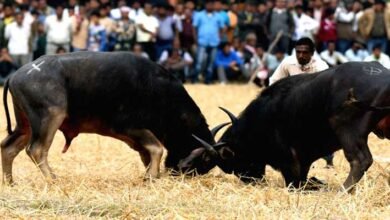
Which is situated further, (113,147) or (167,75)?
(113,147)

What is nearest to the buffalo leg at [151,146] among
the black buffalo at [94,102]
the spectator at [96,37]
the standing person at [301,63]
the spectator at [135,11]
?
the black buffalo at [94,102]

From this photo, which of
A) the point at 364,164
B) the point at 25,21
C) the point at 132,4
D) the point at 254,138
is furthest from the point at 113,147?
the point at 132,4

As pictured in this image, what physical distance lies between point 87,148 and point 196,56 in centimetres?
1022

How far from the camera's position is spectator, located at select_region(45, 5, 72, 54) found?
77.8ft

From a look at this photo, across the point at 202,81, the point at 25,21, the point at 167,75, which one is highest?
the point at 167,75

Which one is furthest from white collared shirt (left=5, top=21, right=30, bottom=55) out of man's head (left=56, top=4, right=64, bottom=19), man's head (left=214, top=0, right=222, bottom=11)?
man's head (left=214, top=0, right=222, bottom=11)

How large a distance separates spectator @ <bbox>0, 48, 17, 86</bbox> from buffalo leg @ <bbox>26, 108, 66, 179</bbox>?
41.8 feet

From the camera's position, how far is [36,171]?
1209cm

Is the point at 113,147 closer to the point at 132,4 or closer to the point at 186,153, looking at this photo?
the point at 186,153

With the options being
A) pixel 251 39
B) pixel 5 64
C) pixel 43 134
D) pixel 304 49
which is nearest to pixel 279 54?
pixel 251 39

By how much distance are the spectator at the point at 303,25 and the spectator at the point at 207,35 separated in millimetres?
1688

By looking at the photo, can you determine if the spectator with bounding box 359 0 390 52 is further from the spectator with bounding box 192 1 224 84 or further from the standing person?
the standing person

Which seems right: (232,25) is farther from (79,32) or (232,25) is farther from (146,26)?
(79,32)

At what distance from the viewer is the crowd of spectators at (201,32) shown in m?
23.8
